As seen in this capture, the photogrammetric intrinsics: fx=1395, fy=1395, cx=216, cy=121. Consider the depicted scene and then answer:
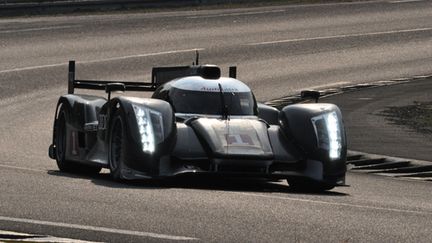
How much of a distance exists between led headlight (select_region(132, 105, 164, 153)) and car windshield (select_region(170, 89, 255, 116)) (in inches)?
40.8

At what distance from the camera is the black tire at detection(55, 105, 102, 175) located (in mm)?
16469

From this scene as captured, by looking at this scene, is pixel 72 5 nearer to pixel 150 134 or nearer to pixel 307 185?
pixel 307 185

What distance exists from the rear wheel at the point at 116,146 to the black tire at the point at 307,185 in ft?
5.99

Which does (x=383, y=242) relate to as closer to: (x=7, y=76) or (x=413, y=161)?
(x=413, y=161)

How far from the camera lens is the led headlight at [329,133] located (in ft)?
47.6

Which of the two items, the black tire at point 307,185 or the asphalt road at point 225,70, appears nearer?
the asphalt road at point 225,70

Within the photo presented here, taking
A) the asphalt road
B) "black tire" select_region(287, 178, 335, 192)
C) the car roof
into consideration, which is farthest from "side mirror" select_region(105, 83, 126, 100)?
"black tire" select_region(287, 178, 335, 192)

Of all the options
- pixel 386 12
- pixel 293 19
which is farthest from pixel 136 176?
pixel 386 12

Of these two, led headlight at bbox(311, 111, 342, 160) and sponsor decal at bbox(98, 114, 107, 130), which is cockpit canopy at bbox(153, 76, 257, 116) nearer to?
sponsor decal at bbox(98, 114, 107, 130)

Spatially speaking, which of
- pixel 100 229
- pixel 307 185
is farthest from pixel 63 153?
pixel 100 229

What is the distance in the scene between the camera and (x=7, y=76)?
29172 mm

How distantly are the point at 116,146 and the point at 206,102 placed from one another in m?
1.20

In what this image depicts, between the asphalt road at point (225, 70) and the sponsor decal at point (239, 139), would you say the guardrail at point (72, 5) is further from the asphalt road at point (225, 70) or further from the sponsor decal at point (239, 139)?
the sponsor decal at point (239, 139)

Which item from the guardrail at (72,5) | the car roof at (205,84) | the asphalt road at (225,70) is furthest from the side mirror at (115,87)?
the guardrail at (72,5)
